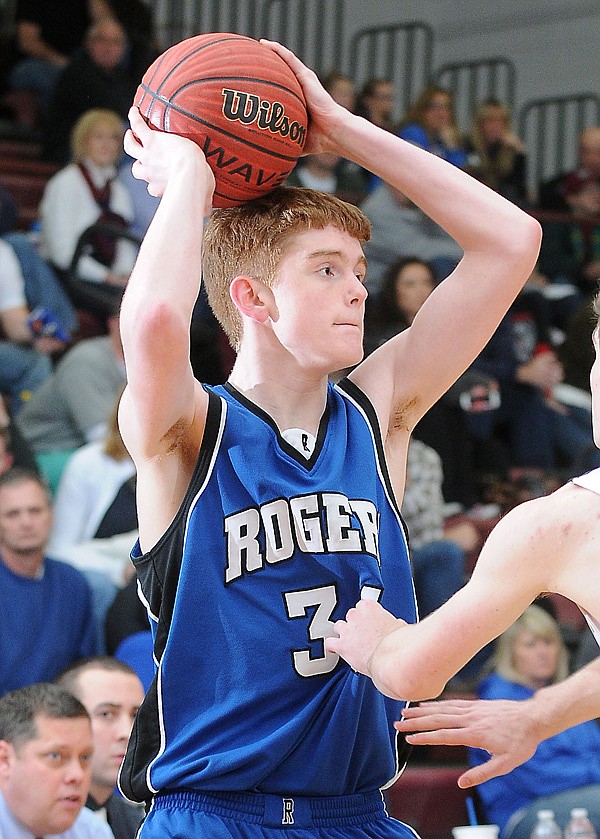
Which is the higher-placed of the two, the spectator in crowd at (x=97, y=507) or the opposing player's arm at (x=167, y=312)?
the opposing player's arm at (x=167, y=312)

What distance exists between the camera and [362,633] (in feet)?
7.97

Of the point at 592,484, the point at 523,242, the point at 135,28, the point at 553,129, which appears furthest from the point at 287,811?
the point at 553,129

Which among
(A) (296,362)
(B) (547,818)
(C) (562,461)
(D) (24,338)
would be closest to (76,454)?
(D) (24,338)

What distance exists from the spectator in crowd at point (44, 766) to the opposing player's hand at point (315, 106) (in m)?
2.19

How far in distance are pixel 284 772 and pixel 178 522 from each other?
49 cm

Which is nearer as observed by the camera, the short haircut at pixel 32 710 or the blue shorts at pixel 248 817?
the blue shorts at pixel 248 817

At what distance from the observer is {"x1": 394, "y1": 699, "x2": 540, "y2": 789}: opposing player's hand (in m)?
2.34

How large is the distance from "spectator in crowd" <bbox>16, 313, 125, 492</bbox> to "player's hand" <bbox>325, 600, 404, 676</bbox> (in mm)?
4595

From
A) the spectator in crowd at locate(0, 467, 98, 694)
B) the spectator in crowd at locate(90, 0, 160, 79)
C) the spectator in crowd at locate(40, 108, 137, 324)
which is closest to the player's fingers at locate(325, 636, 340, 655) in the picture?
the spectator in crowd at locate(0, 467, 98, 694)

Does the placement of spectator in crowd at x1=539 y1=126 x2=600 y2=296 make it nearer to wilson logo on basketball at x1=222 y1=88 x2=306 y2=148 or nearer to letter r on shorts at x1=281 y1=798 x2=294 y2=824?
wilson logo on basketball at x1=222 y1=88 x2=306 y2=148

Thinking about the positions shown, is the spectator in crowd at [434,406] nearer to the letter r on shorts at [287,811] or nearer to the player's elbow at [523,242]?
the player's elbow at [523,242]

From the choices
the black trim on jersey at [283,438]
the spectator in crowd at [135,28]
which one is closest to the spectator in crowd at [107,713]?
the black trim on jersey at [283,438]

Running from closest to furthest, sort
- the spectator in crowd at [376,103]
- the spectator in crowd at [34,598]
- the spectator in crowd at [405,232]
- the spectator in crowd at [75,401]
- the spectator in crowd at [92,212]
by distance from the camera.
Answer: the spectator in crowd at [34,598]
the spectator in crowd at [75,401]
the spectator in crowd at [92,212]
the spectator in crowd at [405,232]
the spectator in crowd at [376,103]

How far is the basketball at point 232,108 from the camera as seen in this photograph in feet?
8.61
